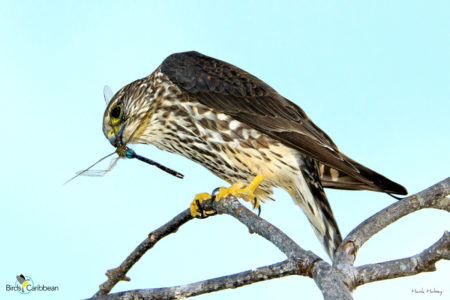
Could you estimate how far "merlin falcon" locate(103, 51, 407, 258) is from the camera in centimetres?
451

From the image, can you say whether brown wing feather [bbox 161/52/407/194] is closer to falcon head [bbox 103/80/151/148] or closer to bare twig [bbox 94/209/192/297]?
falcon head [bbox 103/80/151/148]

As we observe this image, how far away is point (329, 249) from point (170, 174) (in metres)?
1.51

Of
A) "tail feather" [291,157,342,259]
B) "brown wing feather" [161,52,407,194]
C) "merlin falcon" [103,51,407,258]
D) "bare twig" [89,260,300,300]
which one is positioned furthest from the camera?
"tail feather" [291,157,342,259]

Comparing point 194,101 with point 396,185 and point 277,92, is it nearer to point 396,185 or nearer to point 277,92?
point 277,92

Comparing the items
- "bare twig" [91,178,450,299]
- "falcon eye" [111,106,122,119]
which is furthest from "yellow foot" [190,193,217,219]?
"falcon eye" [111,106,122,119]

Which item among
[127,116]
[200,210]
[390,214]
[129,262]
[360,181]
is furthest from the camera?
[127,116]

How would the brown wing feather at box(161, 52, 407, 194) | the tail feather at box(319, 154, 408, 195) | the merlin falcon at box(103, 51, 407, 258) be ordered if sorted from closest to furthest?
the tail feather at box(319, 154, 408, 195)
the brown wing feather at box(161, 52, 407, 194)
the merlin falcon at box(103, 51, 407, 258)

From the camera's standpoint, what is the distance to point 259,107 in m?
4.72

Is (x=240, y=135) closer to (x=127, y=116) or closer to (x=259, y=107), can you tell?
(x=259, y=107)

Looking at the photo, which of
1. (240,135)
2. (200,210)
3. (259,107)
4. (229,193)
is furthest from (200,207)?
(259,107)

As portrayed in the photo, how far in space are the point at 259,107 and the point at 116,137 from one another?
132 cm

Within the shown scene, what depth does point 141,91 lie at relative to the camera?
5.23m

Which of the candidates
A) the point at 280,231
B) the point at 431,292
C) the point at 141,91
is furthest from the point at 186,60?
the point at 431,292

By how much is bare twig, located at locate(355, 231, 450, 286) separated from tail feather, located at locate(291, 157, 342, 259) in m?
1.94
